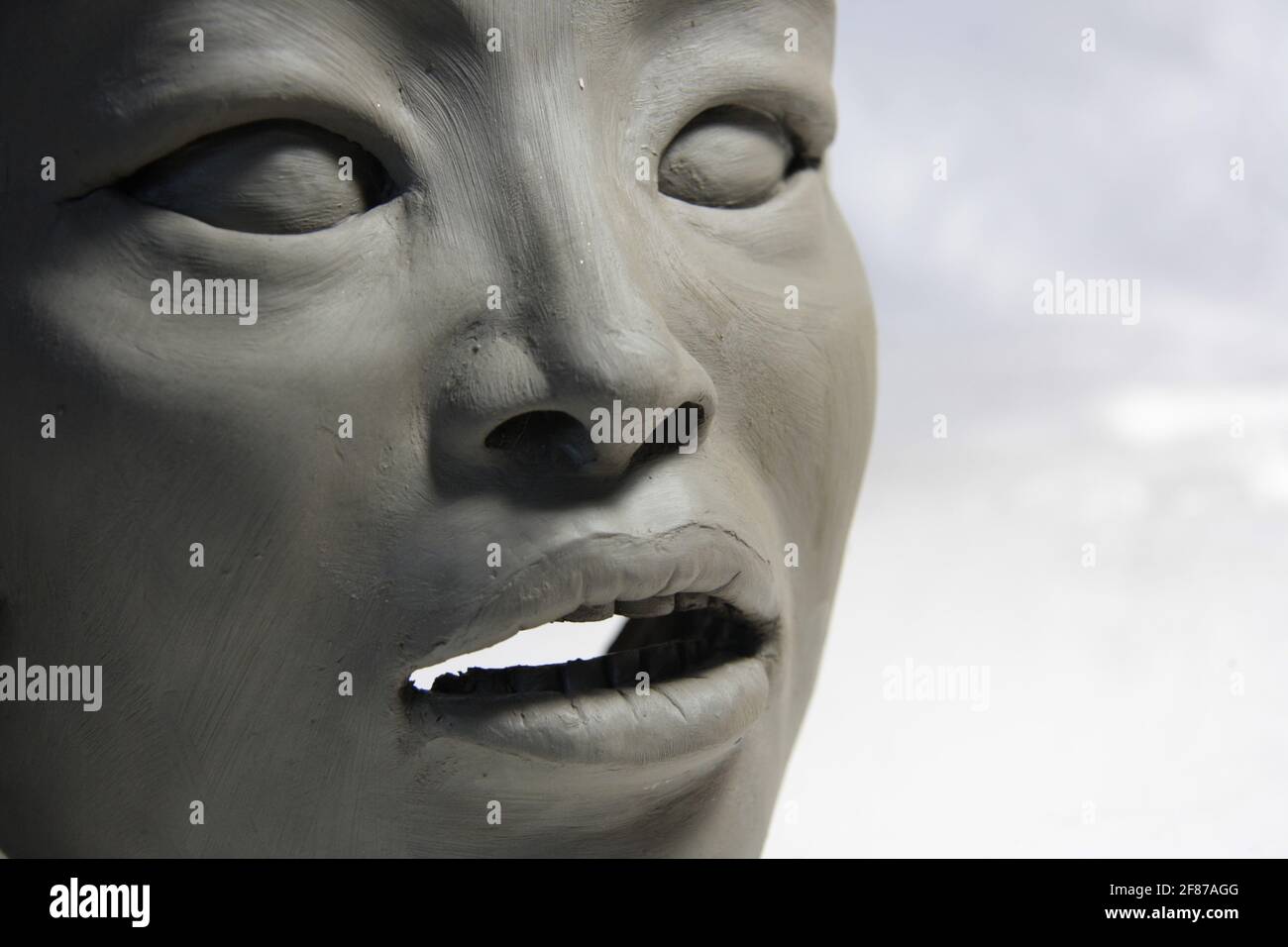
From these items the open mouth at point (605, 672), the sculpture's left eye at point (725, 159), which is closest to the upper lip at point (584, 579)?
the open mouth at point (605, 672)

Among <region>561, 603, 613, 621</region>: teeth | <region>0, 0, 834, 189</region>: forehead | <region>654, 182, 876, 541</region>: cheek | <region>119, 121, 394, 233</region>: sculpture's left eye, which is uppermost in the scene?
<region>0, 0, 834, 189</region>: forehead

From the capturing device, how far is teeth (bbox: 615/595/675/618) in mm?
1313

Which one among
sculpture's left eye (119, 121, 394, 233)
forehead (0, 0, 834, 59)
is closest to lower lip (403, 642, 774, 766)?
sculpture's left eye (119, 121, 394, 233)

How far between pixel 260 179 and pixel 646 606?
41 cm

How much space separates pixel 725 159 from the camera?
1.45 meters

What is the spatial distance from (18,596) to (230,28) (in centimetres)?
45

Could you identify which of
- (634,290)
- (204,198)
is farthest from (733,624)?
(204,198)

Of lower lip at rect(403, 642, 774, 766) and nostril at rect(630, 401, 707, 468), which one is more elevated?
nostril at rect(630, 401, 707, 468)

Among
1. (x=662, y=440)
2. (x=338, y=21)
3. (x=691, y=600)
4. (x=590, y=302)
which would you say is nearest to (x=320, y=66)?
(x=338, y=21)

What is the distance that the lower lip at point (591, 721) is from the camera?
1.27m

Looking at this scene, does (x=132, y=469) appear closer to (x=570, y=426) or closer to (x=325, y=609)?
(x=325, y=609)

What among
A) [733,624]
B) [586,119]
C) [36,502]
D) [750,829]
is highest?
[586,119]

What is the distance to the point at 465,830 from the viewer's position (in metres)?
1.32

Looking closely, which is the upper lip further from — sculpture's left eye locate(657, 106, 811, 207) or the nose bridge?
sculpture's left eye locate(657, 106, 811, 207)
